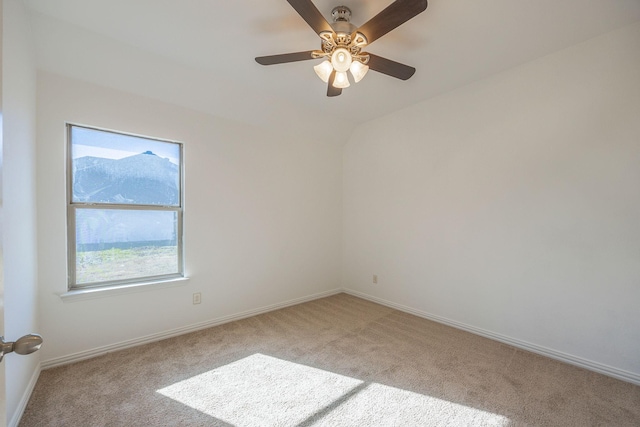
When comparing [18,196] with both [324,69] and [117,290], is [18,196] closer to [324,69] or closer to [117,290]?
[117,290]

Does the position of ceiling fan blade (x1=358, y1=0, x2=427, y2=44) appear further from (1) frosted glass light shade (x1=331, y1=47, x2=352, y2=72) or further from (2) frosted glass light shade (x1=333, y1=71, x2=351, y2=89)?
(2) frosted glass light shade (x1=333, y1=71, x2=351, y2=89)

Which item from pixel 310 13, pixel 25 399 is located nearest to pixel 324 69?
pixel 310 13

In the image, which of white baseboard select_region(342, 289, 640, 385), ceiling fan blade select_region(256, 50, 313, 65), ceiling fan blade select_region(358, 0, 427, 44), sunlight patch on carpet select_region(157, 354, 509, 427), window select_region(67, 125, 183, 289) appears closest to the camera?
ceiling fan blade select_region(358, 0, 427, 44)

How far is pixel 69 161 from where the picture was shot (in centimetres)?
229

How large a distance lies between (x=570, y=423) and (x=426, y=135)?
106 inches

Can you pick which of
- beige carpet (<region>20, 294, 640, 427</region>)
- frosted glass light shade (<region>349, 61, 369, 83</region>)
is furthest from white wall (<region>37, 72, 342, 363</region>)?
frosted glass light shade (<region>349, 61, 369, 83</region>)

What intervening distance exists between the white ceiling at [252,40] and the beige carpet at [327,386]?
236cm

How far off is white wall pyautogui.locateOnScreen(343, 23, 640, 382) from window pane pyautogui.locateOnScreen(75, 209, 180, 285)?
2.60 metres

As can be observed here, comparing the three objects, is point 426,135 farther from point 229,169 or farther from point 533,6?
point 229,169

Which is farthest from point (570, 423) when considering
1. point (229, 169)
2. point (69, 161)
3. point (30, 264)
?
point (69, 161)

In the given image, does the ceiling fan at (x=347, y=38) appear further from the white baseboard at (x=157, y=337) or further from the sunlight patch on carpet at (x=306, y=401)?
the white baseboard at (x=157, y=337)

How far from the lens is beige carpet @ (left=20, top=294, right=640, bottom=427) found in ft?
5.54

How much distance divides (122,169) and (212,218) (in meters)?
0.91

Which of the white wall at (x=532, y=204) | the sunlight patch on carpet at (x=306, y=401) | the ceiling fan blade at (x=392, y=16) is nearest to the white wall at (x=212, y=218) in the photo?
the sunlight patch on carpet at (x=306, y=401)
